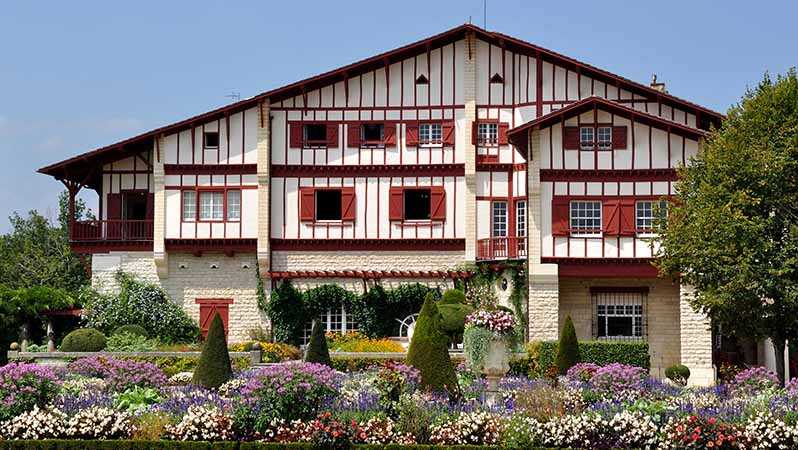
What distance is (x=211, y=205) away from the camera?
37.9 m

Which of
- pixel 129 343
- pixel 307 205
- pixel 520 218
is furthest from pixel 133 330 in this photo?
pixel 520 218

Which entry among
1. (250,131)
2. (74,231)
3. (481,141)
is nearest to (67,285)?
(74,231)

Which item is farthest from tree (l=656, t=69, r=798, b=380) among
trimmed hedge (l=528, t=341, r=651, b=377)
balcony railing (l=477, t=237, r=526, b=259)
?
balcony railing (l=477, t=237, r=526, b=259)

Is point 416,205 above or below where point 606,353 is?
above

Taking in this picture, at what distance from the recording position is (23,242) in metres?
62.4

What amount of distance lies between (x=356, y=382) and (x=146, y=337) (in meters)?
15.9

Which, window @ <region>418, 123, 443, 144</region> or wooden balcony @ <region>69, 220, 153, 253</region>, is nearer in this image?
window @ <region>418, 123, 443, 144</region>

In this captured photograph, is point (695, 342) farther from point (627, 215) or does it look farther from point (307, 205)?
point (307, 205)

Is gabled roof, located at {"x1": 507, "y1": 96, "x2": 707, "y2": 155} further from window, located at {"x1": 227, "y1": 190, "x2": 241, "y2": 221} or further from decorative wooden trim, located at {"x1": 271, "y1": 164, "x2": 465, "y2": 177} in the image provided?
window, located at {"x1": 227, "y1": 190, "x2": 241, "y2": 221}

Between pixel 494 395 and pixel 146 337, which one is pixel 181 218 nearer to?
pixel 146 337

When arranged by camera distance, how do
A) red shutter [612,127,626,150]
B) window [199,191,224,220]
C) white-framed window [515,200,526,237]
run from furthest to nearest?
window [199,191,224,220] < white-framed window [515,200,526,237] < red shutter [612,127,626,150]

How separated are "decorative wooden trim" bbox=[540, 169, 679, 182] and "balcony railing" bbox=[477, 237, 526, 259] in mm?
2230

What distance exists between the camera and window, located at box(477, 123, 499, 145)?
37.8 metres

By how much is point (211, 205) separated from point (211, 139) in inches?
84.9
